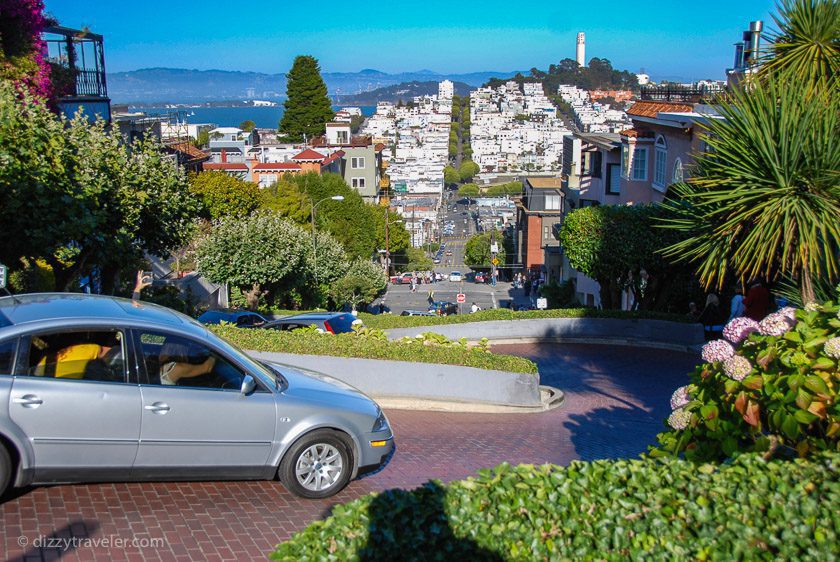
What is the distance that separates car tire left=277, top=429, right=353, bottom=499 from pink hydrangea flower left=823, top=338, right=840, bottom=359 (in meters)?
3.79

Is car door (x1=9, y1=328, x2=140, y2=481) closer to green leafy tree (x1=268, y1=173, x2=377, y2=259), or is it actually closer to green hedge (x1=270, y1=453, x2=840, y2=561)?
green hedge (x1=270, y1=453, x2=840, y2=561)

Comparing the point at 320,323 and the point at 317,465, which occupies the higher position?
the point at 317,465

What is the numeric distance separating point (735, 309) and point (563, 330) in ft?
18.3

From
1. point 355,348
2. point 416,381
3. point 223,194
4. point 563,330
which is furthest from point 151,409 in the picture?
point 223,194

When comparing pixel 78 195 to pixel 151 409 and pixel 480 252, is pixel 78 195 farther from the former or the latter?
pixel 480 252

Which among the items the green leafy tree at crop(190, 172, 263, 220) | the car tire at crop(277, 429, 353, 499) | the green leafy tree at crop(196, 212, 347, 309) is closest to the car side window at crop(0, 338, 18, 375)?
the car tire at crop(277, 429, 353, 499)

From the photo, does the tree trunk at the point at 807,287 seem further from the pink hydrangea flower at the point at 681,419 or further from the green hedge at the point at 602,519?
the green hedge at the point at 602,519

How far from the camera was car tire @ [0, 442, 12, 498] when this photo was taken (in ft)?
19.3

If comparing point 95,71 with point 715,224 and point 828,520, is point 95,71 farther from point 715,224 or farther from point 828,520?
point 828,520

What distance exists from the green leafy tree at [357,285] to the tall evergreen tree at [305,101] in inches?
1925

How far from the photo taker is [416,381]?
11938mm

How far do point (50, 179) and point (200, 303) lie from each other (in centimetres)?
1189

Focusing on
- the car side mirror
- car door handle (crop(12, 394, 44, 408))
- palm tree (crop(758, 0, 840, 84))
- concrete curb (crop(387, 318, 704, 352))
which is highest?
palm tree (crop(758, 0, 840, 84))

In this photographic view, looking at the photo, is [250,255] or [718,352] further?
[250,255]
